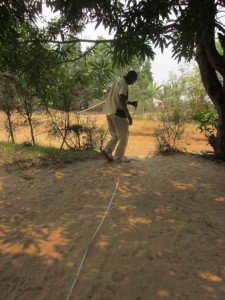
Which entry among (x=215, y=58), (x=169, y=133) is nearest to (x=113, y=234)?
(x=215, y=58)

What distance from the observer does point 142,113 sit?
19.1 metres

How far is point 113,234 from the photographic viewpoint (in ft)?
9.97

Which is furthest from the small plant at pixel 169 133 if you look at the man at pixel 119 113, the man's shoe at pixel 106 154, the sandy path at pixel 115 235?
the sandy path at pixel 115 235

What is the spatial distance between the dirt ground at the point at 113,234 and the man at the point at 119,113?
0.44 metres

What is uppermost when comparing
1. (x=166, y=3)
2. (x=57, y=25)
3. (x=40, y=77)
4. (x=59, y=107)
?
(x=57, y=25)

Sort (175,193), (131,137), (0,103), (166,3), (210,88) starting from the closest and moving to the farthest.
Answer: (166,3) < (175,193) < (210,88) < (0,103) < (131,137)

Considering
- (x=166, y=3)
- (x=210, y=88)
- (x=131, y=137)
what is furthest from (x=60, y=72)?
(x=131, y=137)

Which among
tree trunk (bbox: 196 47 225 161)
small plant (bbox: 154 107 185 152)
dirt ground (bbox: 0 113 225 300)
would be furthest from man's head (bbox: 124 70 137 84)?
small plant (bbox: 154 107 185 152)

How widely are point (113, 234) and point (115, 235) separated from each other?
0.09 ft

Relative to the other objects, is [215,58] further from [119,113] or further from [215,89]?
[119,113]

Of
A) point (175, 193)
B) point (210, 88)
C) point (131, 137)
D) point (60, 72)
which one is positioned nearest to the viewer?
point (175, 193)

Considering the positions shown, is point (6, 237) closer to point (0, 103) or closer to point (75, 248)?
point (75, 248)

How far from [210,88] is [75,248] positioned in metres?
4.57

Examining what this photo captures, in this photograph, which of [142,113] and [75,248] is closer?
[75,248]
